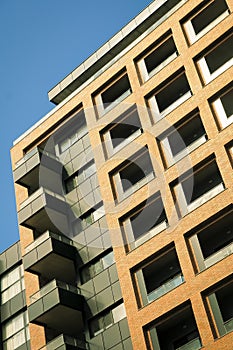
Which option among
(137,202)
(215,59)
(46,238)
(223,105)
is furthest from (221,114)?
(46,238)

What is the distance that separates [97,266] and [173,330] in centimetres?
626

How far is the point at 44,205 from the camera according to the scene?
36.9 meters

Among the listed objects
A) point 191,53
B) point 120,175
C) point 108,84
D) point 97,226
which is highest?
point 108,84

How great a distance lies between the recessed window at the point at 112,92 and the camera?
38.6m

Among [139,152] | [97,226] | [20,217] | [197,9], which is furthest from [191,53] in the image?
[20,217]

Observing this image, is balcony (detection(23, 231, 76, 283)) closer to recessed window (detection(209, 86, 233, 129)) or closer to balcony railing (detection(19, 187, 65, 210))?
balcony railing (detection(19, 187, 65, 210))

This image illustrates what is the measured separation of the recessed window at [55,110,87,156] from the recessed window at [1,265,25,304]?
7762mm

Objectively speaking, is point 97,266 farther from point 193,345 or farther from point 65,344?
point 193,345

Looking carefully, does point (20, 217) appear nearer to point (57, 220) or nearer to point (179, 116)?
point (57, 220)

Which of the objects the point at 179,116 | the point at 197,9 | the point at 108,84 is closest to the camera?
the point at 179,116

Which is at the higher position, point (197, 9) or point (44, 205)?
point (197, 9)

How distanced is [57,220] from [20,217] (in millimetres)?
2430

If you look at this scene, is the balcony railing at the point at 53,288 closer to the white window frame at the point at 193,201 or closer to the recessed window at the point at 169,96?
the white window frame at the point at 193,201

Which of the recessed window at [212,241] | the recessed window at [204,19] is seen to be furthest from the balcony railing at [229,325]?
the recessed window at [204,19]
